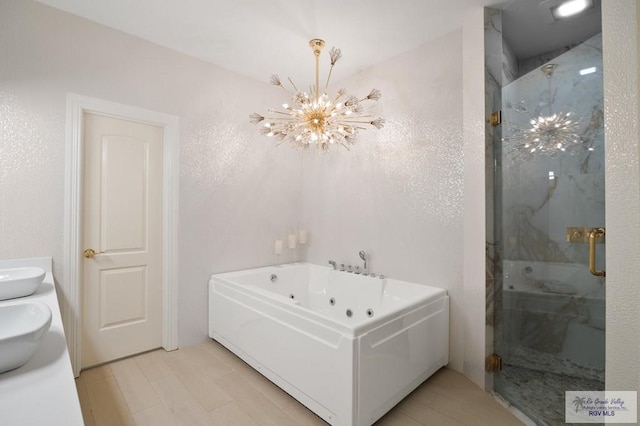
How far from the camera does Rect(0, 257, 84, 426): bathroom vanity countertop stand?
0.67m

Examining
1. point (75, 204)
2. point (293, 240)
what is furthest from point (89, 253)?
point (293, 240)

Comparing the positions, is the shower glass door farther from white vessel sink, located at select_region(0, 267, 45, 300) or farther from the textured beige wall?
white vessel sink, located at select_region(0, 267, 45, 300)

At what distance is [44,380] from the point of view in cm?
82

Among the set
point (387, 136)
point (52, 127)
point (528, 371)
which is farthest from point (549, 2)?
point (52, 127)

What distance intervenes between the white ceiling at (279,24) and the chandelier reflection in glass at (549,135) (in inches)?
32.2

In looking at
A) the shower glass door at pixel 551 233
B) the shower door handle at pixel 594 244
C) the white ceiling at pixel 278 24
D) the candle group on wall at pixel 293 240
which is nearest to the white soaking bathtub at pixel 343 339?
the candle group on wall at pixel 293 240

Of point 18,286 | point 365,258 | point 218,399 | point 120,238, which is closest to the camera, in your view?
point 18,286

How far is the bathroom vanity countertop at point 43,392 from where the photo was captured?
674 mm

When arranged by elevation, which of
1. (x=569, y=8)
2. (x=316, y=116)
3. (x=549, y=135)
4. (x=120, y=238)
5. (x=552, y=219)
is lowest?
(x=120, y=238)

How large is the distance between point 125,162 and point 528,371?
3.58 m

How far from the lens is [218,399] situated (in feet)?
6.55

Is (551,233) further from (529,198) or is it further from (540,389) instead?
(540,389)

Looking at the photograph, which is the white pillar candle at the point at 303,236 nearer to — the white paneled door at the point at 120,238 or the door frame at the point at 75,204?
the white paneled door at the point at 120,238

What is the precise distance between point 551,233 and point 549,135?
687 mm
